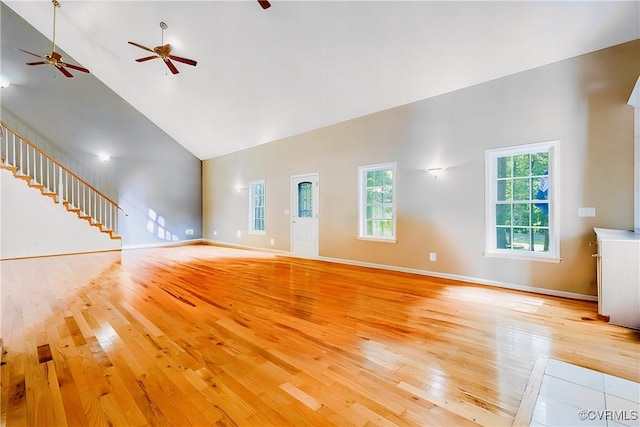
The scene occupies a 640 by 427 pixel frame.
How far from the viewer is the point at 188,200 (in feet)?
30.1

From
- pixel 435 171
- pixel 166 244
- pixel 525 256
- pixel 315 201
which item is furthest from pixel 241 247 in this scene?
pixel 525 256

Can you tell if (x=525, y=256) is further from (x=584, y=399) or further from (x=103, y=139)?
(x=103, y=139)

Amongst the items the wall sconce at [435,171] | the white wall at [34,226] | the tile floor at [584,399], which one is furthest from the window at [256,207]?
the tile floor at [584,399]

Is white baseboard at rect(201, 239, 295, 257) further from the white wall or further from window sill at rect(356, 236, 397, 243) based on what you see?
the white wall

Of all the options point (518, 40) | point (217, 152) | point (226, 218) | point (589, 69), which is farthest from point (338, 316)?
point (217, 152)

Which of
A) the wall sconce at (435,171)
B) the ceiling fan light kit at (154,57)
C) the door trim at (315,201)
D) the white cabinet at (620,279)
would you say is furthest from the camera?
the door trim at (315,201)

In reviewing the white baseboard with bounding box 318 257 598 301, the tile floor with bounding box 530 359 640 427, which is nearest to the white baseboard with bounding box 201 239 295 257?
the white baseboard with bounding box 318 257 598 301

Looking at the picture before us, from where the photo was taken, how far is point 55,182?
6.73m

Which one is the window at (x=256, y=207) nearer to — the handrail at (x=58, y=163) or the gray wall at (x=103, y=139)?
the gray wall at (x=103, y=139)

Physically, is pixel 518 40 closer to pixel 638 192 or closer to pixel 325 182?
pixel 638 192

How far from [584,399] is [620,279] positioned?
157cm

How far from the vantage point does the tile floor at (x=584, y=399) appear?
139cm

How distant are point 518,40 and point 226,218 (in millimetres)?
7883

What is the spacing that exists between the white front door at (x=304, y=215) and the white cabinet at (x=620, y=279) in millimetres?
4483
